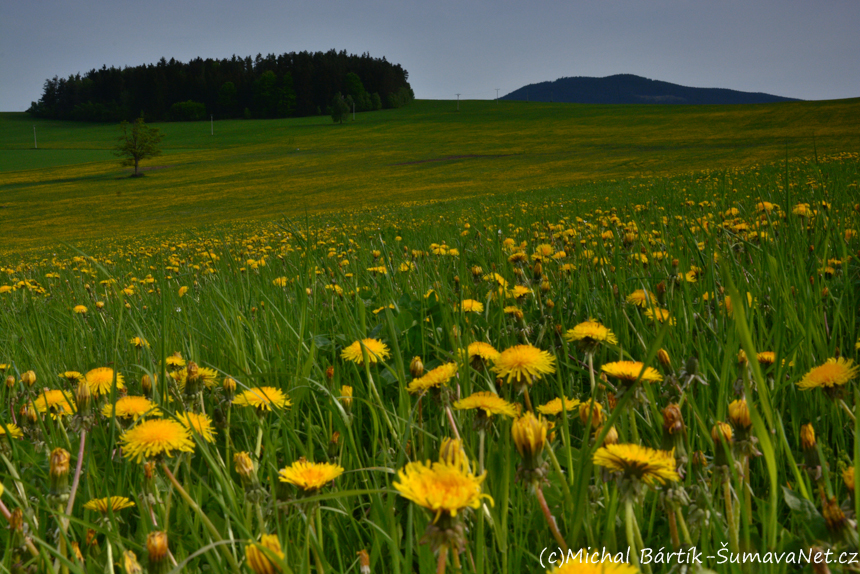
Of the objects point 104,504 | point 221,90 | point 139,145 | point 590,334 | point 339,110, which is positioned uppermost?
point 221,90

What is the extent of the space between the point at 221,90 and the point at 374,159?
2150 inches

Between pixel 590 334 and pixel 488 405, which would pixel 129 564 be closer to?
pixel 488 405

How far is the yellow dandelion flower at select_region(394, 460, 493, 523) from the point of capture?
0.52m

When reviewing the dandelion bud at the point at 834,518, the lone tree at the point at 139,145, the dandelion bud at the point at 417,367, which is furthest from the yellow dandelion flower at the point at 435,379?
the lone tree at the point at 139,145

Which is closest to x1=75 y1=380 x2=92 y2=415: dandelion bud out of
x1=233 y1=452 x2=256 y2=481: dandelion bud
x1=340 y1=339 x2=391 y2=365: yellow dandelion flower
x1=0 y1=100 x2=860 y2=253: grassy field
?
x1=233 y1=452 x2=256 y2=481: dandelion bud

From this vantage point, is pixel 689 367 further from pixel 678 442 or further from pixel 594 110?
pixel 594 110

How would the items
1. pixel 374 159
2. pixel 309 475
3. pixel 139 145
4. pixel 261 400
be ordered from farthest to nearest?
pixel 139 145 → pixel 374 159 → pixel 261 400 → pixel 309 475

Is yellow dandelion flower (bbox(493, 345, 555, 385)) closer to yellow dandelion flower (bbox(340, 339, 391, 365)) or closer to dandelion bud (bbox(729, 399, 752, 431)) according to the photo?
dandelion bud (bbox(729, 399, 752, 431))

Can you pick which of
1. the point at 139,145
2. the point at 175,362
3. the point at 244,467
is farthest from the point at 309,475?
the point at 139,145

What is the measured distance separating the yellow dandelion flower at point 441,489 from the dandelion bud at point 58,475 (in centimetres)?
56

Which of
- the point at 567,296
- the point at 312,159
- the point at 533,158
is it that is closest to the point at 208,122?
the point at 312,159

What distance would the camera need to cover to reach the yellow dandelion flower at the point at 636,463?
647mm

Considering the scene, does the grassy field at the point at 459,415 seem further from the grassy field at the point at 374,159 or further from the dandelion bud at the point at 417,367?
the grassy field at the point at 374,159

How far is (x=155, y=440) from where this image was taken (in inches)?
35.2
